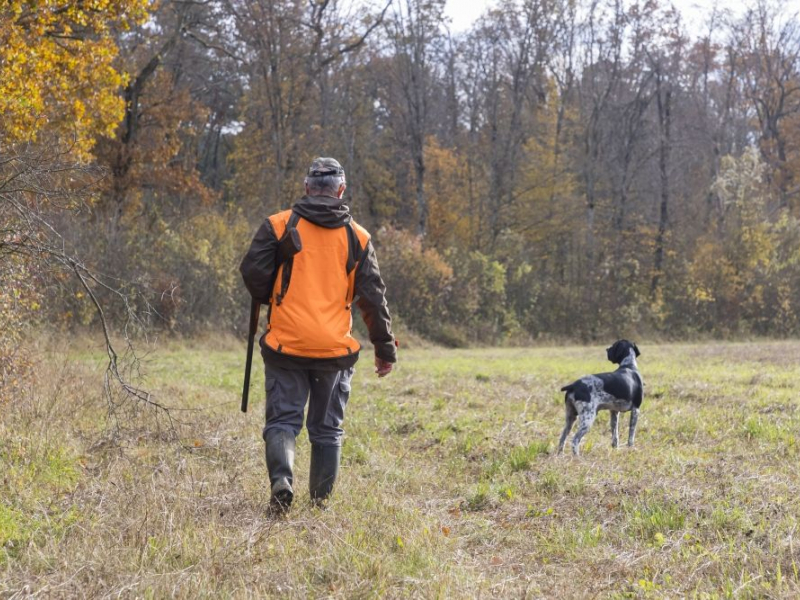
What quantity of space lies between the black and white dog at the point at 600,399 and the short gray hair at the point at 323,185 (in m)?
3.27

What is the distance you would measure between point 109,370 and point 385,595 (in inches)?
113

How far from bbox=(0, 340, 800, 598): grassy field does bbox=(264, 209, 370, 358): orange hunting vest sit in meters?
1.01

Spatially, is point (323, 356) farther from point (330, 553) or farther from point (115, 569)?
point (115, 569)

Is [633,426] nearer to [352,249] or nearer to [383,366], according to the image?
[383,366]

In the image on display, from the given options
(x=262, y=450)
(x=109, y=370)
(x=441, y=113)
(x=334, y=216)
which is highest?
(x=441, y=113)

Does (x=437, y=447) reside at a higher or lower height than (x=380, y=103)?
lower

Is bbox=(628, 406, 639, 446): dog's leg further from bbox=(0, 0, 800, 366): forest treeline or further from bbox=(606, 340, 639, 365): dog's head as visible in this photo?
bbox=(0, 0, 800, 366): forest treeline

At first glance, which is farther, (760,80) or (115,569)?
(760,80)

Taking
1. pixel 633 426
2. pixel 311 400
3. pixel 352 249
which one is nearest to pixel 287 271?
pixel 352 249

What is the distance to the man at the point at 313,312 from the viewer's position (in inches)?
189

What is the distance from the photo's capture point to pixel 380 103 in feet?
129

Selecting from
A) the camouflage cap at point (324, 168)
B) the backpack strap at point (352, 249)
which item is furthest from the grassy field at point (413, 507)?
the camouflage cap at point (324, 168)

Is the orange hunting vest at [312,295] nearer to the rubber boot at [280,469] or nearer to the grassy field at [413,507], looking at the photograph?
the rubber boot at [280,469]

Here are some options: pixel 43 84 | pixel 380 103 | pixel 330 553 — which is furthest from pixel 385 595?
pixel 380 103
